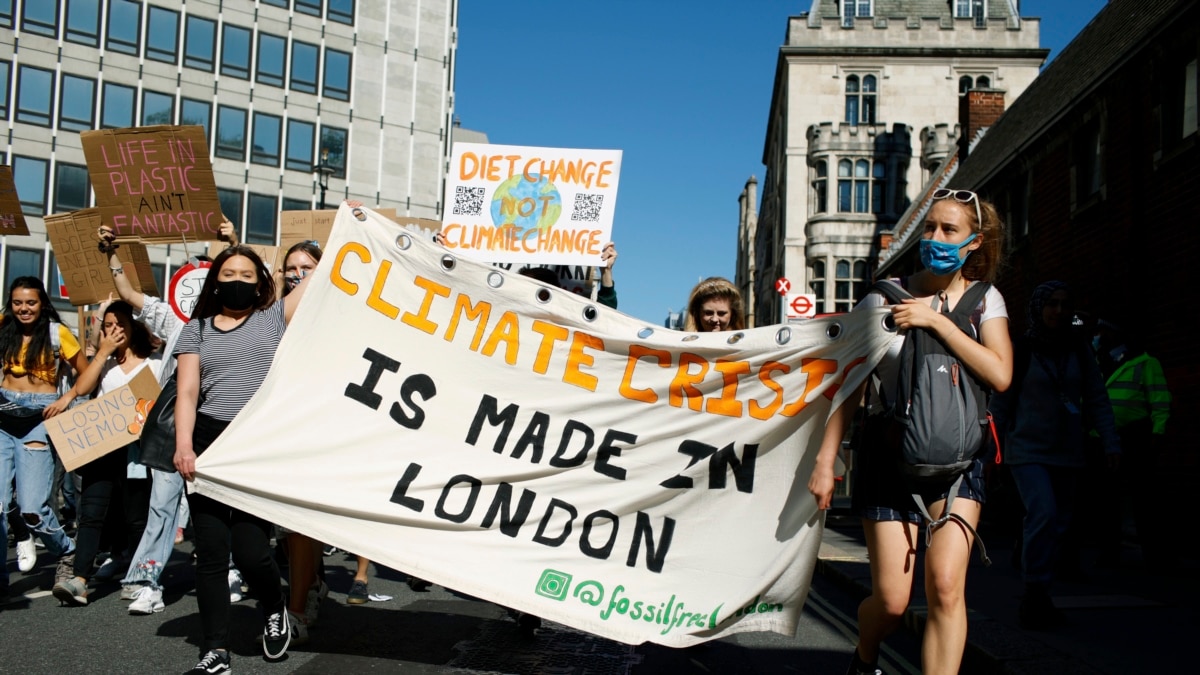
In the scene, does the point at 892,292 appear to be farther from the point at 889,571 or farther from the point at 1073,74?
the point at 1073,74

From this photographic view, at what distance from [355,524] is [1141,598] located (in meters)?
5.15

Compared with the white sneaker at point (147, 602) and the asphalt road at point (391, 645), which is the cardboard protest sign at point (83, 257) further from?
the white sneaker at point (147, 602)

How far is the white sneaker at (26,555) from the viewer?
26.5 feet

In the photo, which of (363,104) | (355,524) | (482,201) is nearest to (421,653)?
(355,524)

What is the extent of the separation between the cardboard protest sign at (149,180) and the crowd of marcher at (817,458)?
541 millimetres

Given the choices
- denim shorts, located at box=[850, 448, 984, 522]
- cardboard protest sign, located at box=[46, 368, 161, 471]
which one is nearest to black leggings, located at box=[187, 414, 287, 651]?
cardboard protest sign, located at box=[46, 368, 161, 471]

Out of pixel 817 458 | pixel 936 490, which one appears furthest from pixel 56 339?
pixel 936 490

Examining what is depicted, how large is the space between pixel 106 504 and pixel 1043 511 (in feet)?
19.1

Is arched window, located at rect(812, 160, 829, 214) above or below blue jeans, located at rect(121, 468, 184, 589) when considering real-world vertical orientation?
above

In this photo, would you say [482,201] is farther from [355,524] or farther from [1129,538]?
[1129,538]

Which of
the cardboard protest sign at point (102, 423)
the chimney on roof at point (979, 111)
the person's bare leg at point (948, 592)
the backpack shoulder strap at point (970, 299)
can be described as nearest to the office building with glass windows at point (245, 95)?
the chimney on roof at point (979, 111)

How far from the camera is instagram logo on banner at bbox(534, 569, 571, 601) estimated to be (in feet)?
14.9

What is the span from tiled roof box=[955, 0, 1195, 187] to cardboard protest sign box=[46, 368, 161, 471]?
10.8 meters

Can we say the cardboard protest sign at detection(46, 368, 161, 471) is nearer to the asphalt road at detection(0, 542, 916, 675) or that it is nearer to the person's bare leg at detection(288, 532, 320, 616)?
the asphalt road at detection(0, 542, 916, 675)
